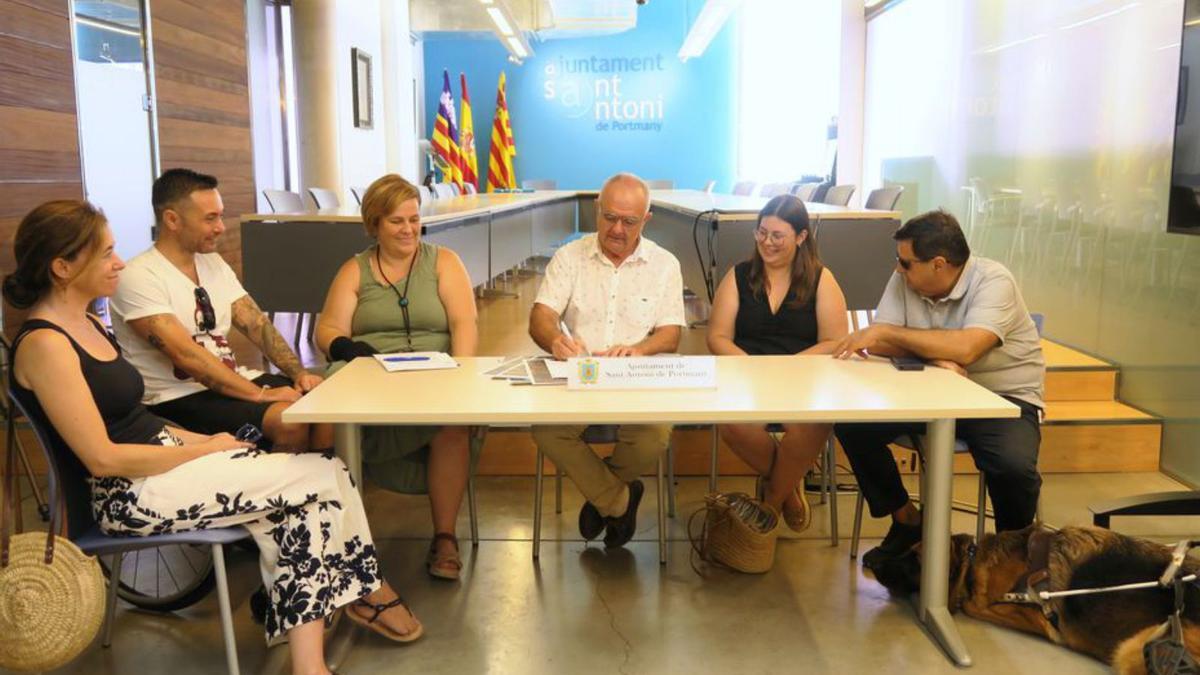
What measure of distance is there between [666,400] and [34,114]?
11.6ft

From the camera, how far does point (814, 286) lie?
333cm

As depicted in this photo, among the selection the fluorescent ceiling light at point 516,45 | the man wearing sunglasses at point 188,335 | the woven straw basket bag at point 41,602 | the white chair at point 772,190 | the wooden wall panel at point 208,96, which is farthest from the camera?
the fluorescent ceiling light at point 516,45

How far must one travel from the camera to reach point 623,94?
14742 mm

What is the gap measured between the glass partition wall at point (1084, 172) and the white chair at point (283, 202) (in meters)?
4.18

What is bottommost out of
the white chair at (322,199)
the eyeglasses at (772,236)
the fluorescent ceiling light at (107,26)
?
the eyeglasses at (772,236)

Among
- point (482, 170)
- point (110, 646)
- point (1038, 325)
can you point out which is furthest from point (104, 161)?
point (482, 170)

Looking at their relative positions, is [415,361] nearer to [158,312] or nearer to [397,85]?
[158,312]

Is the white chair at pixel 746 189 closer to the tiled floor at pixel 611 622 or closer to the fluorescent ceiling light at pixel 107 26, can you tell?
the fluorescent ceiling light at pixel 107 26

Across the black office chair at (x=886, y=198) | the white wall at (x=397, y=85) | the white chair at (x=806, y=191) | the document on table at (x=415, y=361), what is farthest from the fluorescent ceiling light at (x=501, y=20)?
the document on table at (x=415, y=361)

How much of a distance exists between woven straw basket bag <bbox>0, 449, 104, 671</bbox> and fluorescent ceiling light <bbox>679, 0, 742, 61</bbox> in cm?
900

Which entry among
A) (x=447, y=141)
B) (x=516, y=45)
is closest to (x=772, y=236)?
(x=516, y=45)

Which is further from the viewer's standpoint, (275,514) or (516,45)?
(516,45)

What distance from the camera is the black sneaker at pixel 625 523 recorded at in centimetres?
322

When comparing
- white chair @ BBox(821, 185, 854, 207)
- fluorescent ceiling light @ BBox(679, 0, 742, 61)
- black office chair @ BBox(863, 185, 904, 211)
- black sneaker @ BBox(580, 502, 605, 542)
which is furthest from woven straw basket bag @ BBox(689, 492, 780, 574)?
fluorescent ceiling light @ BBox(679, 0, 742, 61)
